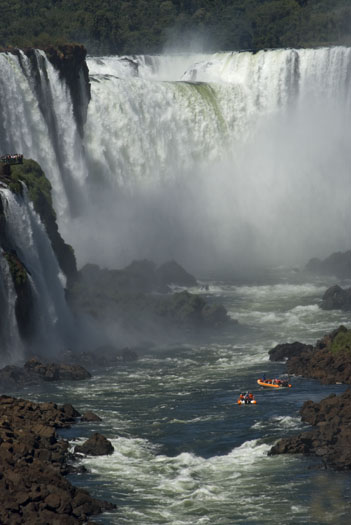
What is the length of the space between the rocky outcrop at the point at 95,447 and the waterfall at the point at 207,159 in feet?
141

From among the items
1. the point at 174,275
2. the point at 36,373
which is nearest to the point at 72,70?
the point at 174,275

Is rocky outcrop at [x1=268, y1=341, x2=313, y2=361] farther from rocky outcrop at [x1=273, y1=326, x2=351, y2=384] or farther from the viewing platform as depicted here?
the viewing platform

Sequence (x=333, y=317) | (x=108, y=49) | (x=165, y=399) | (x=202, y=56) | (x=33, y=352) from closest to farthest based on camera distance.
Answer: (x=165, y=399), (x=33, y=352), (x=333, y=317), (x=202, y=56), (x=108, y=49)

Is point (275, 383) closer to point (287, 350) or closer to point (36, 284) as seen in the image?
point (287, 350)

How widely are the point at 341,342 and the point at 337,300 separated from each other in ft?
55.6

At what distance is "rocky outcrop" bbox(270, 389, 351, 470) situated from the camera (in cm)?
5419

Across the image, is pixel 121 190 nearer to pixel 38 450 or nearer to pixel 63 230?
pixel 63 230

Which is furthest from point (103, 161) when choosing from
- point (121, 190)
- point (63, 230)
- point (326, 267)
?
point (326, 267)

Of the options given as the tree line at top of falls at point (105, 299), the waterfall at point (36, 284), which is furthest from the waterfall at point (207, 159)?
the waterfall at point (36, 284)

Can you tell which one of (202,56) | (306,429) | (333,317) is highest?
(202,56)

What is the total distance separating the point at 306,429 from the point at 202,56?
8465cm

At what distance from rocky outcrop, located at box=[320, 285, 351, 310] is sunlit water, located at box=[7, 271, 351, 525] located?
9.68ft

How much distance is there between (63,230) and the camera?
10019 cm

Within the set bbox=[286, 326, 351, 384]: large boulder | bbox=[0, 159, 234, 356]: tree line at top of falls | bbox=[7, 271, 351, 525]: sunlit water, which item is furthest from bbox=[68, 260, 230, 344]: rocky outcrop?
bbox=[286, 326, 351, 384]: large boulder
